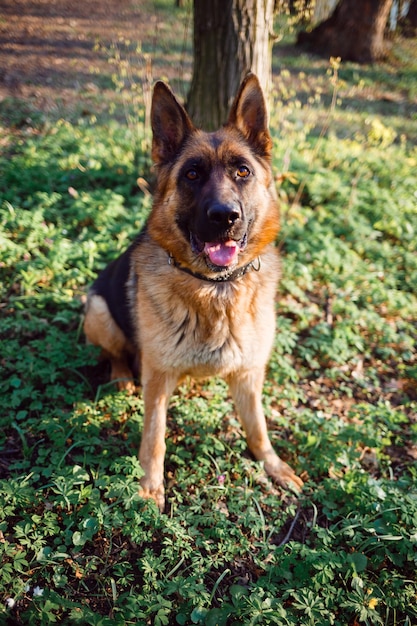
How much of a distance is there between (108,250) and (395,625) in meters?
3.89

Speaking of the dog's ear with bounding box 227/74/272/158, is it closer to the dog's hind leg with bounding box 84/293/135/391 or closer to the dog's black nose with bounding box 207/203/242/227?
the dog's black nose with bounding box 207/203/242/227

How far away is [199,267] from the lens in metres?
2.77

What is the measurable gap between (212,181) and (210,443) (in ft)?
6.03

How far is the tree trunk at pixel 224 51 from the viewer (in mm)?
4387

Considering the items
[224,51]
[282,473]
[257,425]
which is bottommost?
[282,473]

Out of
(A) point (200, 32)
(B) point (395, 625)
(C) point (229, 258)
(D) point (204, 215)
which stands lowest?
(B) point (395, 625)

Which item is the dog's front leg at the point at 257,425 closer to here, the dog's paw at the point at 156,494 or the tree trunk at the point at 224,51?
the dog's paw at the point at 156,494

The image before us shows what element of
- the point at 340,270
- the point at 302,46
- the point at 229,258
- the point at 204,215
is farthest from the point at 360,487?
the point at 302,46

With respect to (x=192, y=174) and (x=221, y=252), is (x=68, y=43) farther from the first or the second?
(x=221, y=252)

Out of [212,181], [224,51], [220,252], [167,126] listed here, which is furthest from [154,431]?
[224,51]

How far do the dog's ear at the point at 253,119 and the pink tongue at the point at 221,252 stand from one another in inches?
30.9

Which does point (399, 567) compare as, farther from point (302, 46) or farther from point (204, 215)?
point (302, 46)

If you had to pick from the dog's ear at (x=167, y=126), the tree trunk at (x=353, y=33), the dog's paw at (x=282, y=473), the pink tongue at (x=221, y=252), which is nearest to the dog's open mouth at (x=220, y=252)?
the pink tongue at (x=221, y=252)

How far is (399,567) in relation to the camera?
8.41ft
